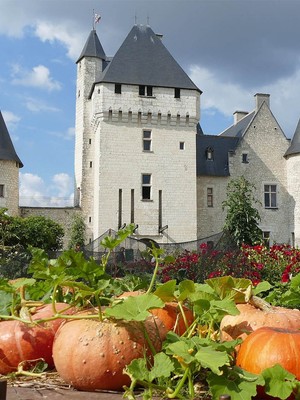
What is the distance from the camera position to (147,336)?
2385 mm

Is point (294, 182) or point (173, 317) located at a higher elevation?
point (294, 182)

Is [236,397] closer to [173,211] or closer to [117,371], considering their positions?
[117,371]

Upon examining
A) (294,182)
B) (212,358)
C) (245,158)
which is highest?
(245,158)

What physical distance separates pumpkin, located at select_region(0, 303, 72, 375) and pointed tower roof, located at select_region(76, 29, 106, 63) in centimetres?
3597

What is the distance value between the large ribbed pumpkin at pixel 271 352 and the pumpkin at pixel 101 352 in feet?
1.31

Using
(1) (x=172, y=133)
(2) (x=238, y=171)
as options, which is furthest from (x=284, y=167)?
(1) (x=172, y=133)

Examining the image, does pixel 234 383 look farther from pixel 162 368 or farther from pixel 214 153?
pixel 214 153

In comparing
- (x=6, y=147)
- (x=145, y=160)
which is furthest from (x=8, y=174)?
(x=145, y=160)

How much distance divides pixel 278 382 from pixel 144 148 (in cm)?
3137

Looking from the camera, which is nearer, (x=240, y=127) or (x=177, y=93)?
(x=177, y=93)

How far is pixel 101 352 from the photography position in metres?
2.43

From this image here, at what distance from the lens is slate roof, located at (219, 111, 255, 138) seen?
3806 cm

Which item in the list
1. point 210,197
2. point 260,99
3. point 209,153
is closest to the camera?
point 210,197

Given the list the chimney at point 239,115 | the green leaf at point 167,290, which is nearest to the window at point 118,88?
the chimney at point 239,115
